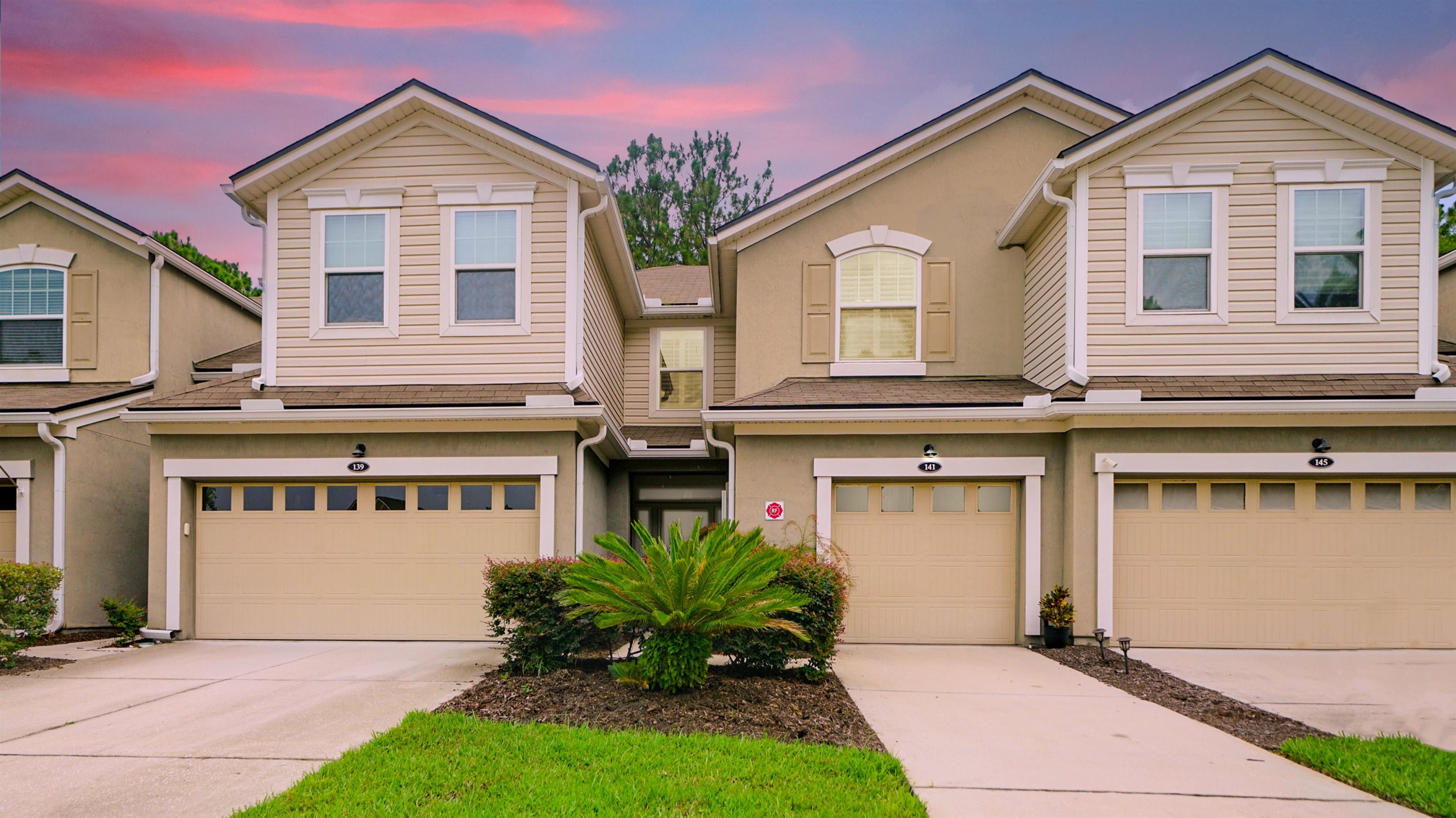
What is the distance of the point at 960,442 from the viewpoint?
9938mm

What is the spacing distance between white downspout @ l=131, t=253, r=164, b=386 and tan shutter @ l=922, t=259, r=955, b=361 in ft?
35.4

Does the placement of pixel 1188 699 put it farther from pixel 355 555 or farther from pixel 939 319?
pixel 355 555

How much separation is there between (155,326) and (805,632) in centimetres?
1063

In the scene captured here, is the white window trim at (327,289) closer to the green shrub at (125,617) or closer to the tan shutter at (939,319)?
the green shrub at (125,617)

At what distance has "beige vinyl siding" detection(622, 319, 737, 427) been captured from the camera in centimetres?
1452

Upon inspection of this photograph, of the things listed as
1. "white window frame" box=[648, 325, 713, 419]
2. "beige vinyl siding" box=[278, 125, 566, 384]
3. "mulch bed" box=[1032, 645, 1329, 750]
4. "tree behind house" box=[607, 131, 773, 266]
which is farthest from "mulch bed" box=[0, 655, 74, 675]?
"tree behind house" box=[607, 131, 773, 266]

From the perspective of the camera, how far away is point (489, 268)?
410 inches

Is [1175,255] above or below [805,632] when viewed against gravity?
above

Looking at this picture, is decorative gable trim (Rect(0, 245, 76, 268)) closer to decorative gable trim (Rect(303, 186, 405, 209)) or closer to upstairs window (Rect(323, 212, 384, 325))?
decorative gable trim (Rect(303, 186, 405, 209))

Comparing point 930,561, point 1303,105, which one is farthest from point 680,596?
point 1303,105

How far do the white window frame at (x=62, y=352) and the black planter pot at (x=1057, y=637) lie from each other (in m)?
13.5

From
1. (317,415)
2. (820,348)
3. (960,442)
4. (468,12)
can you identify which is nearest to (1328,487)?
(960,442)

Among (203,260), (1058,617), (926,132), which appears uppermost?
(203,260)

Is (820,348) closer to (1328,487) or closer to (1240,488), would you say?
(1240,488)
